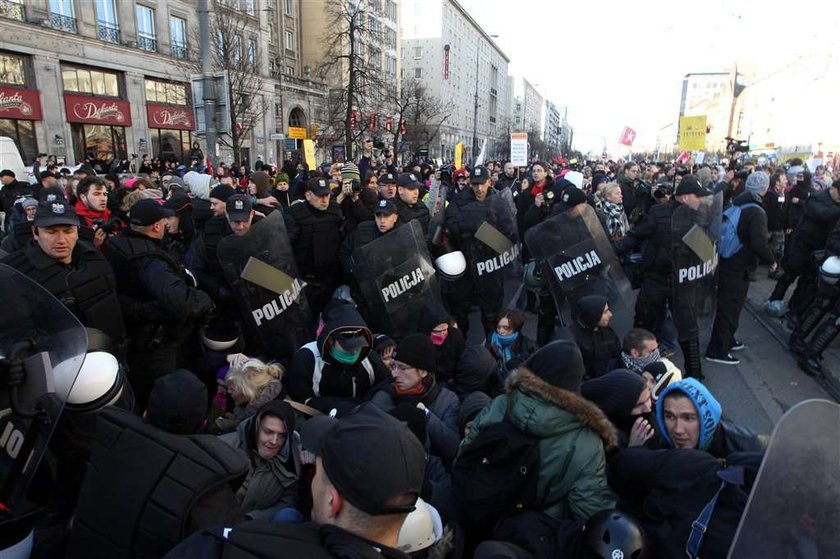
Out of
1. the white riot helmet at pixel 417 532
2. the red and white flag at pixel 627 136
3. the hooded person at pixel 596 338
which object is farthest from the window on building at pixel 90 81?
the white riot helmet at pixel 417 532

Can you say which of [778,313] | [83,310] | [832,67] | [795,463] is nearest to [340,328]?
[83,310]

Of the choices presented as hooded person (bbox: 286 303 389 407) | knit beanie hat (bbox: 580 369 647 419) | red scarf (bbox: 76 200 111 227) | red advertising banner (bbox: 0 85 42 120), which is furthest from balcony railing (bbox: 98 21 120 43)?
knit beanie hat (bbox: 580 369 647 419)

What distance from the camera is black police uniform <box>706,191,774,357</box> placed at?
505 cm

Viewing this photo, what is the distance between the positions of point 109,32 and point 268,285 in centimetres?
2557

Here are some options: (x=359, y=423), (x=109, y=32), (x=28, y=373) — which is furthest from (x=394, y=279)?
(x=109, y=32)

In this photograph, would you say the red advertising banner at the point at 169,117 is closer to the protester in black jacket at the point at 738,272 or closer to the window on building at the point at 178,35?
the window on building at the point at 178,35

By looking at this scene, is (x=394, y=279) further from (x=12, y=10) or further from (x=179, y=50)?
(x=179, y=50)

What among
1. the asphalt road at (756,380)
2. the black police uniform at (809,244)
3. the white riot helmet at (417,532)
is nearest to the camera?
the white riot helmet at (417,532)

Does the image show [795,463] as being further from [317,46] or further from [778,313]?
[317,46]

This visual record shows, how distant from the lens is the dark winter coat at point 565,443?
2137 millimetres

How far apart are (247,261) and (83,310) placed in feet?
4.19

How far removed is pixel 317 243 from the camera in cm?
518

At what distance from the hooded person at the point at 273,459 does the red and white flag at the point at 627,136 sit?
16830mm

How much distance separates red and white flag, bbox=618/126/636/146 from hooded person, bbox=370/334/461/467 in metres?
16.0
